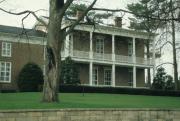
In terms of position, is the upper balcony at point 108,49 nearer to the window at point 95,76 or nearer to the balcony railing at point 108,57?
the balcony railing at point 108,57

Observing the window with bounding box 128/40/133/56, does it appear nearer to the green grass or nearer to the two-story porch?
the two-story porch

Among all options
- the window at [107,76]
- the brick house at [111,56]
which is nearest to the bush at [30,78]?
the brick house at [111,56]

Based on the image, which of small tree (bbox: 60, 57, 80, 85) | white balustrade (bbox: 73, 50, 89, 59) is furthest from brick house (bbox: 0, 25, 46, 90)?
small tree (bbox: 60, 57, 80, 85)

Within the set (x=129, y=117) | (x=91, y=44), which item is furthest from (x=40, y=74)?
(x=129, y=117)

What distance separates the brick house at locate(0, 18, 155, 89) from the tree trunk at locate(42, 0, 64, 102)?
1821cm

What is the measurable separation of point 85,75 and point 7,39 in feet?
32.1

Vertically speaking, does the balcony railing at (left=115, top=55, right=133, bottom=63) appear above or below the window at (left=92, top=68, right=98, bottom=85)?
above

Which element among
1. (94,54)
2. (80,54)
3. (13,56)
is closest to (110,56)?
(94,54)

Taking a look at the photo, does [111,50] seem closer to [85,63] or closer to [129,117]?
[85,63]

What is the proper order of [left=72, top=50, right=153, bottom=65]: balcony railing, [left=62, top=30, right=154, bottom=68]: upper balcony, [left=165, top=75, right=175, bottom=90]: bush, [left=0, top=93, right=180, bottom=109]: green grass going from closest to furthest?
1. [left=0, top=93, right=180, bottom=109]: green grass
2. [left=72, top=50, right=153, bottom=65]: balcony railing
3. [left=62, top=30, right=154, bottom=68]: upper balcony
4. [left=165, top=75, right=175, bottom=90]: bush

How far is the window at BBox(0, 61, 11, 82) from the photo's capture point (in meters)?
42.2

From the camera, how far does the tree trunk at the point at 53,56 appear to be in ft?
69.7

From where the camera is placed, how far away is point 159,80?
47.2 meters

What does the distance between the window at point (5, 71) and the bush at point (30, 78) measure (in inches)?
59.9
